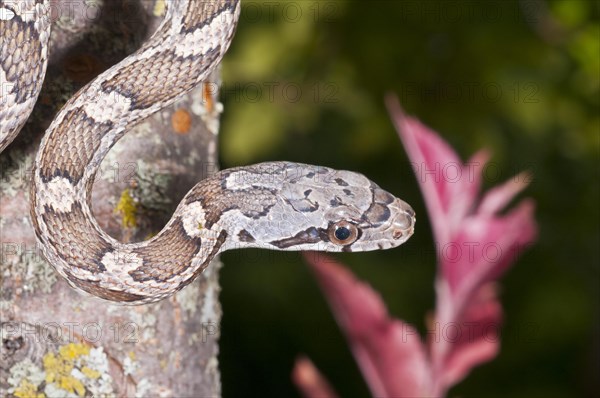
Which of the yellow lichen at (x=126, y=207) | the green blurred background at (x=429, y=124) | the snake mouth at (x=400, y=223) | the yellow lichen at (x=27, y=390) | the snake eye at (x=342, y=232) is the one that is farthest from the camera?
the green blurred background at (x=429, y=124)

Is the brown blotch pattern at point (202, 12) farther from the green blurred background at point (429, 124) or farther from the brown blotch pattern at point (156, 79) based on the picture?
the green blurred background at point (429, 124)

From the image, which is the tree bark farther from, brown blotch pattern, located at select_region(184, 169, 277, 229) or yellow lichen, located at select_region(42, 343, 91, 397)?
brown blotch pattern, located at select_region(184, 169, 277, 229)

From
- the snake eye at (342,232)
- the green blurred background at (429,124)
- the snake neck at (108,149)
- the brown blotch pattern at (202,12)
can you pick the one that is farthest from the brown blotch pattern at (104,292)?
the green blurred background at (429,124)

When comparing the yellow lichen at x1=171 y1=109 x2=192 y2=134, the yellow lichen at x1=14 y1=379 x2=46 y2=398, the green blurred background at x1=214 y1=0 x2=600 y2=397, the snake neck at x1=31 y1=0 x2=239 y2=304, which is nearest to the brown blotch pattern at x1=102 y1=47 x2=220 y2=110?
the snake neck at x1=31 y1=0 x2=239 y2=304

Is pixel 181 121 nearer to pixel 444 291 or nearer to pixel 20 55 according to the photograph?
pixel 20 55

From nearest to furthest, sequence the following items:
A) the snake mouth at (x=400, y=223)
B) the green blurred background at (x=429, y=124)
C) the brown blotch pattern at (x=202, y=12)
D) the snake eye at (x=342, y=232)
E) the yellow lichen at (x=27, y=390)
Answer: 1. the yellow lichen at (x=27, y=390)
2. the brown blotch pattern at (x=202, y=12)
3. the snake eye at (x=342, y=232)
4. the snake mouth at (x=400, y=223)
5. the green blurred background at (x=429, y=124)

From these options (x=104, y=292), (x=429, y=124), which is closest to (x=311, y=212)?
(x=104, y=292)

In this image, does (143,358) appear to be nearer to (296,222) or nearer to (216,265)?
(216,265)
